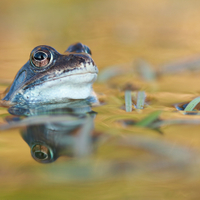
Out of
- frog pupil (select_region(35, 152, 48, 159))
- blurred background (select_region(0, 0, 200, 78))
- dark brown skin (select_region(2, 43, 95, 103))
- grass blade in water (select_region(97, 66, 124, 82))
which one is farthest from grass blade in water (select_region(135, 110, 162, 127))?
blurred background (select_region(0, 0, 200, 78))

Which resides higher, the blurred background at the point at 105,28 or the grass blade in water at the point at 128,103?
the blurred background at the point at 105,28

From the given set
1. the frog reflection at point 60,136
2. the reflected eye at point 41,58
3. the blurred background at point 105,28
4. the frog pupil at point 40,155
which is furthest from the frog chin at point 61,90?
the blurred background at point 105,28

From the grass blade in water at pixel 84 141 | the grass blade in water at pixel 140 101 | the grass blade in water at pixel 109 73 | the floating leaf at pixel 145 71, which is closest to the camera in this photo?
the grass blade in water at pixel 84 141

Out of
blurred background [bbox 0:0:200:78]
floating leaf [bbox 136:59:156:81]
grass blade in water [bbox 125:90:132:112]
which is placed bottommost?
grass blade in water [bbox 125:90:132:112]

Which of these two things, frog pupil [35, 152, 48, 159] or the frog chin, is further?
the frog chin

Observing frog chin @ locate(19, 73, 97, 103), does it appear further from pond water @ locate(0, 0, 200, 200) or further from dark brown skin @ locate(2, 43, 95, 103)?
pond water @ locate(0, 0, 200, 200)

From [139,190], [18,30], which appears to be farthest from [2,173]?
[18,30]

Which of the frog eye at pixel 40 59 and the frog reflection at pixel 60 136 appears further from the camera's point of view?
the frog eye at pixel 40 59

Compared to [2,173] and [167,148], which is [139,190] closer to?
[167,148]

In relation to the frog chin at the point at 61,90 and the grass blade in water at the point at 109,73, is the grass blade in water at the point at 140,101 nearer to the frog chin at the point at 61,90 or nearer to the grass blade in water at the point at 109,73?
the frog chin at the point at 61,90
